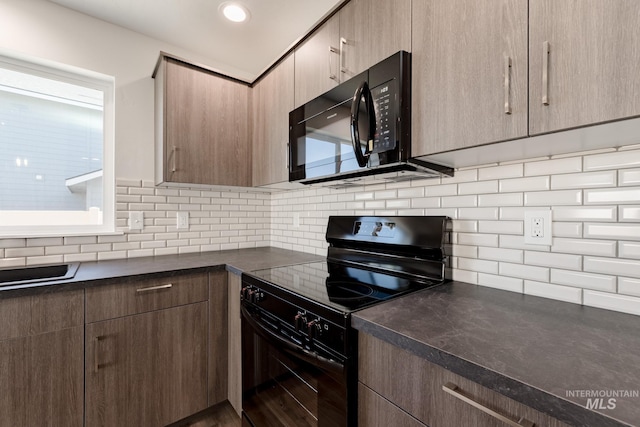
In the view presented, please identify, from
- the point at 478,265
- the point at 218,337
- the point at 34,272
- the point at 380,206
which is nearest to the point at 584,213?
the point at 478,265

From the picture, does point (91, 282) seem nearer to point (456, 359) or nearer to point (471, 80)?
point (456, 359)

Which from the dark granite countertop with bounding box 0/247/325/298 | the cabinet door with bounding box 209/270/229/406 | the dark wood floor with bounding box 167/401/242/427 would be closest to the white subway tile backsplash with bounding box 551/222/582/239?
the dark granite countertop with bounding box 0/247/325/298

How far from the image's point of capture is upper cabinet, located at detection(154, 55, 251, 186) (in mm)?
1791

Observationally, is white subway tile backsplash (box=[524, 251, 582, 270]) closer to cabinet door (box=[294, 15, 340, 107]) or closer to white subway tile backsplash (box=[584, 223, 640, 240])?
white subway tile backsplash (box=[584, 223, 640, 240])

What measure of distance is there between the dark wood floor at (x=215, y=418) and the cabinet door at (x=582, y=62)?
204 cm

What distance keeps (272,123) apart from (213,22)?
75 centimetres

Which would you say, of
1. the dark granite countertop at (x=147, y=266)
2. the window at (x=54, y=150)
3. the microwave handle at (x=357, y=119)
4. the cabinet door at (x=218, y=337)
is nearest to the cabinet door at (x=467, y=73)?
the microwave handle at (x=357, y=119)

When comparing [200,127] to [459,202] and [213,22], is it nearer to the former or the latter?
[213,22]

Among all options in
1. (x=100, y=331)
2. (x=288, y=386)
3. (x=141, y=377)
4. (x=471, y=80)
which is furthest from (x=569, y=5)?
(x=141, y=377)

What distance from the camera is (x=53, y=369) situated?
1229 millimetres

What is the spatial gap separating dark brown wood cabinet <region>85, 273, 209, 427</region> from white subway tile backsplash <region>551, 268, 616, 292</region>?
5.37ft

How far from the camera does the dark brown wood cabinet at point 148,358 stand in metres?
1.33

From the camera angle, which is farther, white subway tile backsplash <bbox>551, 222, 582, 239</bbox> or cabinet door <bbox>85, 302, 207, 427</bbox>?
cabinet door <bbox>85, 302, 207, 427</bbox>

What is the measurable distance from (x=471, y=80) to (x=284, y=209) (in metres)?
1.77
